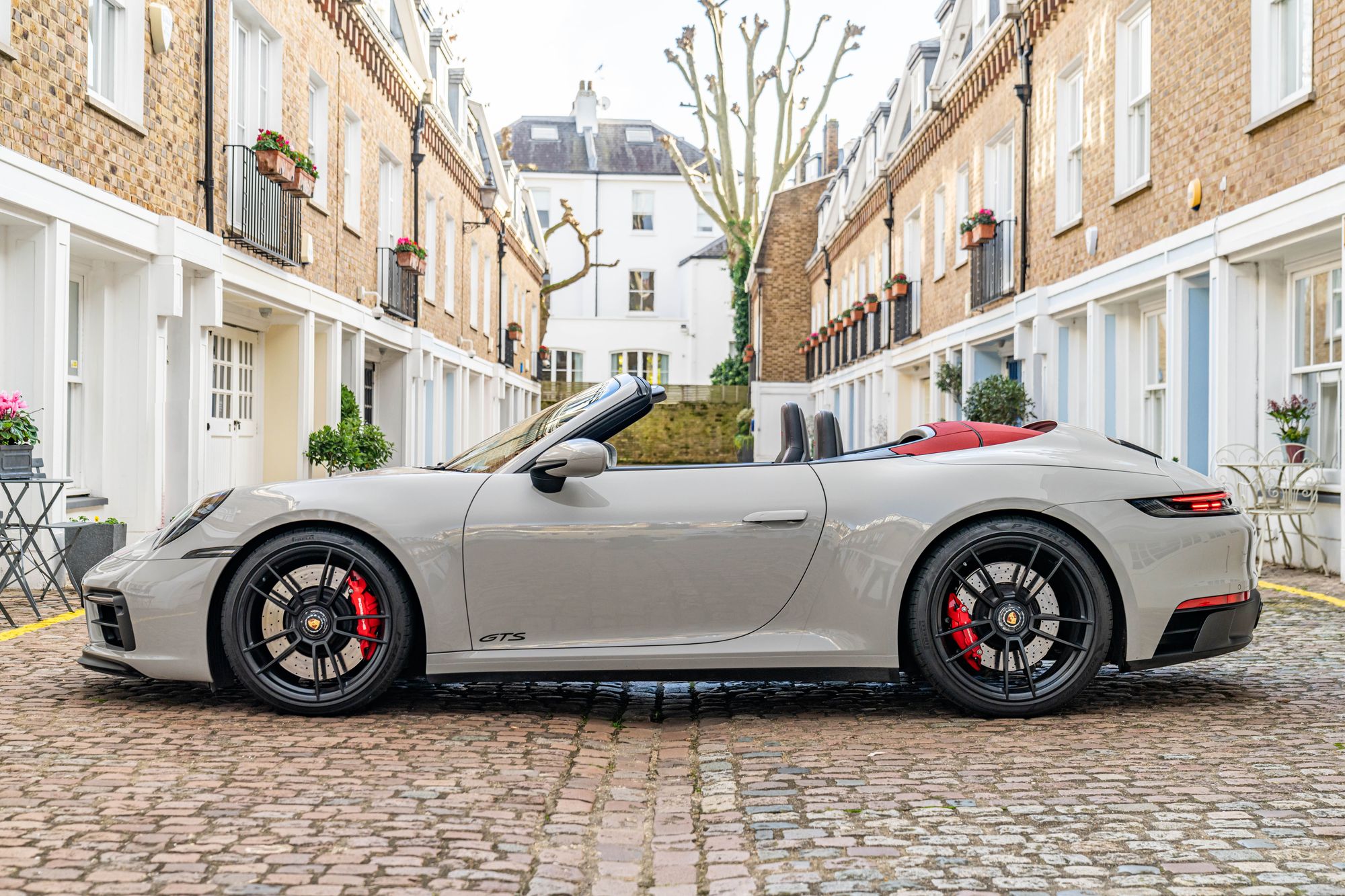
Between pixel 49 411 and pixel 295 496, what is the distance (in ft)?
15.2

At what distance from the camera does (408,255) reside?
725 inches

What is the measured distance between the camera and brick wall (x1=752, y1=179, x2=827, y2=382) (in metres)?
38.1

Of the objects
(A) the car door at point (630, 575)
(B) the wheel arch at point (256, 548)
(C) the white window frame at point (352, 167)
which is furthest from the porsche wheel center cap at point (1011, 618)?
(C) the white window frame at point (352, 167)

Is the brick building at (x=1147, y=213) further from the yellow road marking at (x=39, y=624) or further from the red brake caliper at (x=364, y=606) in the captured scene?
the red brake caliper at (x=364, y=606)

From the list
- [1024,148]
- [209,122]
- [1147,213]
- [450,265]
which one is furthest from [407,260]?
[1147,213]

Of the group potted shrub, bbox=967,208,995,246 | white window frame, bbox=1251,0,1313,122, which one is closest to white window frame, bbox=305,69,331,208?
potted shrub, bbox=967,208,995,246

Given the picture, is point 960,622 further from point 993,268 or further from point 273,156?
point 993,268

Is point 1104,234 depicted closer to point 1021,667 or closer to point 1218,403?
point 1218,403

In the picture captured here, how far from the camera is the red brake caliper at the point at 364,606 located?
4270 millimetres

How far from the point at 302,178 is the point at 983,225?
8.74 m

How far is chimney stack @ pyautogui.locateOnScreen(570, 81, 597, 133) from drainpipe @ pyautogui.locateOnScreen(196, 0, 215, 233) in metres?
47.3

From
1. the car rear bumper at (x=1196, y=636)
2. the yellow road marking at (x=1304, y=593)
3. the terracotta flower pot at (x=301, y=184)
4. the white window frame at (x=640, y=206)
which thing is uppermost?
the white window frame at (x=640, y=206)

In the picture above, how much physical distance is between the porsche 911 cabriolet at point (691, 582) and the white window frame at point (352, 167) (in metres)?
12.4

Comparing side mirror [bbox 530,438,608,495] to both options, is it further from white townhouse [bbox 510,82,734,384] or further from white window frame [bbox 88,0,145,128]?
white townhouse [bbox 510,82,734,384]
